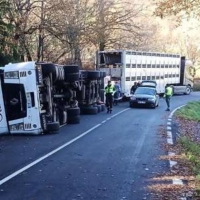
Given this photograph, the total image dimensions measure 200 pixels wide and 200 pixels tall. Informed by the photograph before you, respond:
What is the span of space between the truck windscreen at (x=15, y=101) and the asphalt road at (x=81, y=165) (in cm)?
94

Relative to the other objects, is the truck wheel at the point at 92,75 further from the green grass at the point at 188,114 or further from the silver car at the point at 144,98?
the silver car at the point at 144,98

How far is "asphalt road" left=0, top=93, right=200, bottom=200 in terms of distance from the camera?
7.37m

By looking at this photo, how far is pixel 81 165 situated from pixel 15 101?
6422 mm

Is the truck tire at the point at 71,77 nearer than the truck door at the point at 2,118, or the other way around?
the truck door at the point at 2,118

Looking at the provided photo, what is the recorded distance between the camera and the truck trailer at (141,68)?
3434 centimetres

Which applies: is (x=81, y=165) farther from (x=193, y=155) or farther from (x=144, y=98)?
(x=144, y=98)

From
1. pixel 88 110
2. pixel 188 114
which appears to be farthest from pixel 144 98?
pixel 88 110

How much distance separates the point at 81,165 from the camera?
976cm

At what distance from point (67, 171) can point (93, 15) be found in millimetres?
27791

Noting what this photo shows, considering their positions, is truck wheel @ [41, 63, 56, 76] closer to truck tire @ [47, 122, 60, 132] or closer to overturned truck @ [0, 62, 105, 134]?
overturned truck @ [0, 62, 105, 134]

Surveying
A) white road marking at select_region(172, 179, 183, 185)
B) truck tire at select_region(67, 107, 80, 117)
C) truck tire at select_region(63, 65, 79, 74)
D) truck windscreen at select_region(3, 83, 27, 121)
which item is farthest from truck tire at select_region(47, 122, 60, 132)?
white road marking at select_region(172, 179, 183, 185)

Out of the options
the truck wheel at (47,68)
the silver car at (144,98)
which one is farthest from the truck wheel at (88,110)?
the truck wheel at (47,68)

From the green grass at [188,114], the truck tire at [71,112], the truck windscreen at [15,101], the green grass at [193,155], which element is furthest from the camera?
the green grass at [188,114]

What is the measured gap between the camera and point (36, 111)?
15.3 metres
